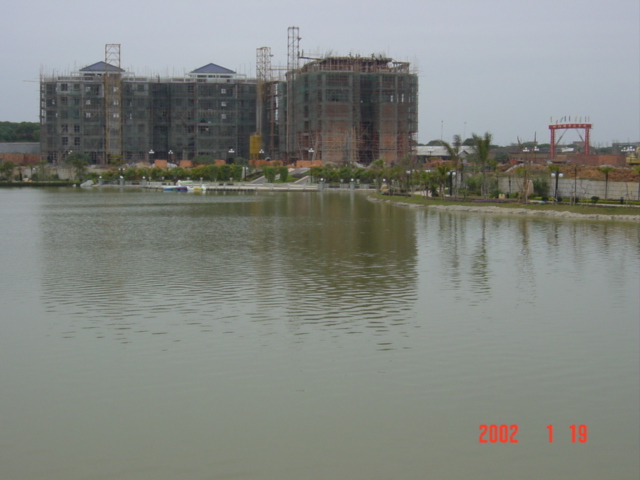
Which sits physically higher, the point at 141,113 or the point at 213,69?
the point at 213,69

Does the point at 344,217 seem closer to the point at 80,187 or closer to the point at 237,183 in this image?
the point at 237,183

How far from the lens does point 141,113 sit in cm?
11862

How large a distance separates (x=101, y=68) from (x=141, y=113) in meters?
8.66

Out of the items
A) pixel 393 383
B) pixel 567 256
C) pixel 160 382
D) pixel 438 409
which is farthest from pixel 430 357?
pixel 567 256

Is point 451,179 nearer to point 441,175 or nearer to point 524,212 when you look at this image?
point 441,175

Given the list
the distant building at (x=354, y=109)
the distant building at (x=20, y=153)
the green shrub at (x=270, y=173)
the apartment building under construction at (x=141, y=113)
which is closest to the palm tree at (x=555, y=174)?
the green shrub at (x=270, y=173)

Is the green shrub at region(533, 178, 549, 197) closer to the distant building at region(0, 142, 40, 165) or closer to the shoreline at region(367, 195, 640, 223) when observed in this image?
the shoreline at region(367, 195, 640, 223)

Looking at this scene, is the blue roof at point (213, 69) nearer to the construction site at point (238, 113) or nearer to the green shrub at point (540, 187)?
the construction site at point (238, 113)

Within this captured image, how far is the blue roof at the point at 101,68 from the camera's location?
116875mm

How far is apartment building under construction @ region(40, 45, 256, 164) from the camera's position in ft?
383

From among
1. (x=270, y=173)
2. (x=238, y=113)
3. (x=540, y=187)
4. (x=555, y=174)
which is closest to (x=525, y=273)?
(x=555, y=174)

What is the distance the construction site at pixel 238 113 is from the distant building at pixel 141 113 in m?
0.15

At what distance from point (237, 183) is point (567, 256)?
260ft

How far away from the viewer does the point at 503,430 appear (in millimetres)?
9711
